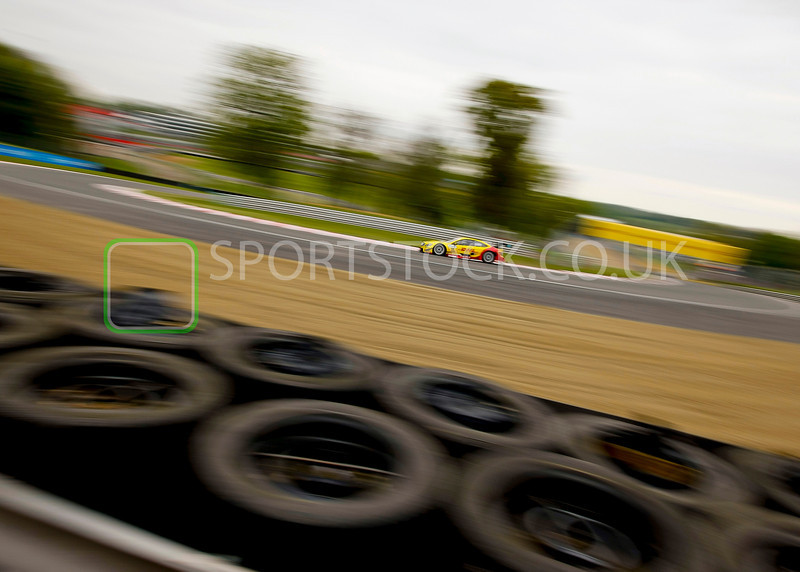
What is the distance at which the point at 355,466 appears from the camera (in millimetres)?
1562

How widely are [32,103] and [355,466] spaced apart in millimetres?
21061

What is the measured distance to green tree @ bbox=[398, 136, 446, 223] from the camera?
55.0ft

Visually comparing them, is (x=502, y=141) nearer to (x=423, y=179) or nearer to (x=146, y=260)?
(x=423, y=179)

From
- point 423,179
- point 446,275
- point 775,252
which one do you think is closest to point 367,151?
point 423,179

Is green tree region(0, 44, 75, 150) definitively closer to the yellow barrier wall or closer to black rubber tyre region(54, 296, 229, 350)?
black rubber tyre region(54, 296, 229, 350)

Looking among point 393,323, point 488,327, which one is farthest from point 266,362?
point 488,327

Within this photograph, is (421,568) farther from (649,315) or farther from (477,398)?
(649,315)

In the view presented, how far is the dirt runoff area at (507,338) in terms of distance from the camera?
3.17 metres

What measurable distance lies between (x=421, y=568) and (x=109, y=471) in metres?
0.83

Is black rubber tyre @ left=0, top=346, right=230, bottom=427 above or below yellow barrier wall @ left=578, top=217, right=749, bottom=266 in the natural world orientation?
below

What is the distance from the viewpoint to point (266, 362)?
2.27 metres

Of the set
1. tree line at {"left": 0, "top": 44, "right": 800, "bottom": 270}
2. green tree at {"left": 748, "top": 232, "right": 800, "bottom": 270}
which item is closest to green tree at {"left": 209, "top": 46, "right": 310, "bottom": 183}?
tree line at {"left": 0, "top": 44, "right": 800, "bottom": 270}

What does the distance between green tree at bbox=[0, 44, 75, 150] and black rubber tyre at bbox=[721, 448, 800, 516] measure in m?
21.2

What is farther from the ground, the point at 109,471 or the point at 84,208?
the point at 84,208
